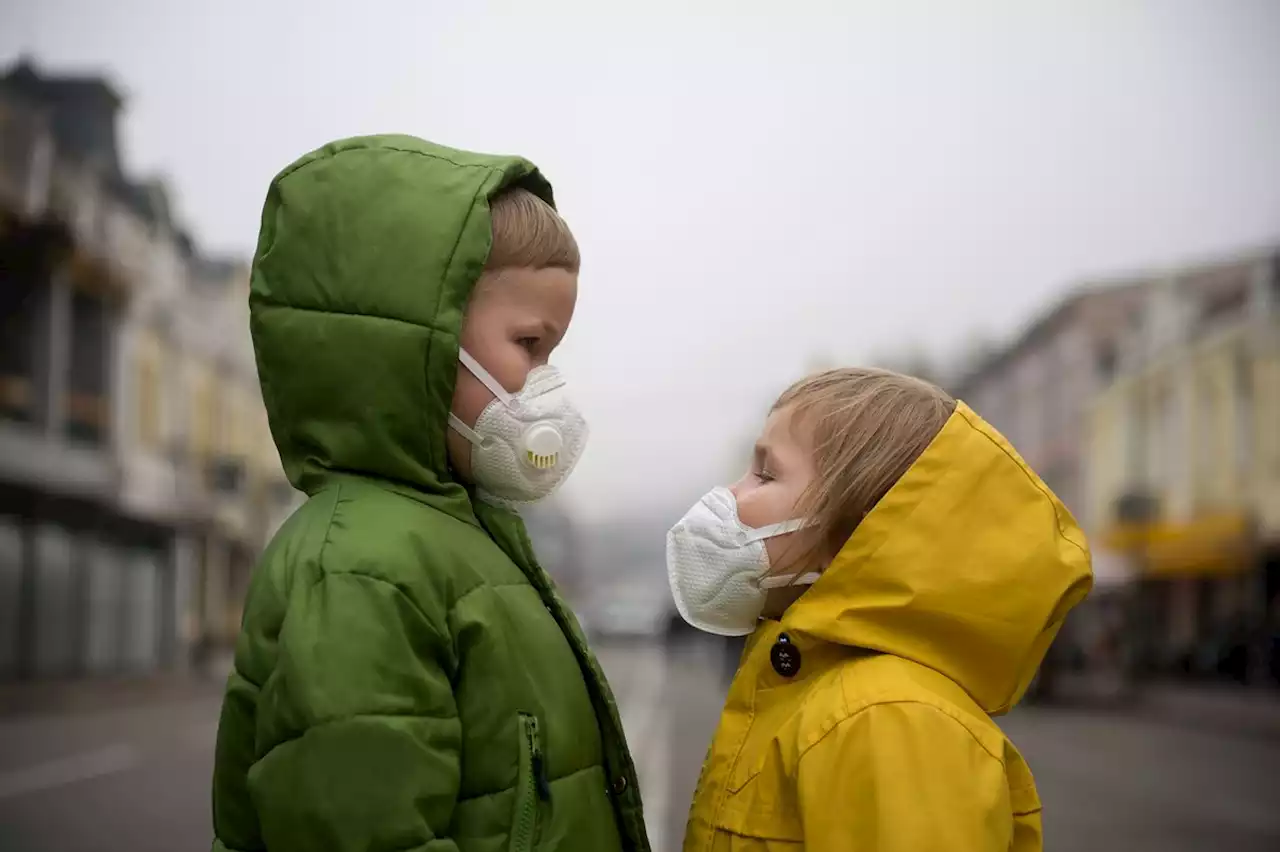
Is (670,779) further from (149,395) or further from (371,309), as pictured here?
(149,395)

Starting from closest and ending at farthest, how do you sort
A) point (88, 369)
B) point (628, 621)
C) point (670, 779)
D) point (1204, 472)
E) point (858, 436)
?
point (858, 436)
point (670, 779)
point (88, 369)
point (1204, 472)
point (628, 621)

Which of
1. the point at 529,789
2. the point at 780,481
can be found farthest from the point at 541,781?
the point at 780,481

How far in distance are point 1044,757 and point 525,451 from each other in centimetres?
938

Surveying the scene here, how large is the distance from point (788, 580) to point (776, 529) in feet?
0.26

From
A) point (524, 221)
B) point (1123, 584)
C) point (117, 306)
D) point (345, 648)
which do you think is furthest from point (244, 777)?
point (1123, 584)

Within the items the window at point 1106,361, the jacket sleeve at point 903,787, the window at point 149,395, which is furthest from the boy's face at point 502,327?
the window at point 1106,361

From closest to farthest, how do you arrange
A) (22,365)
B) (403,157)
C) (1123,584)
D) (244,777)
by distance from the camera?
(244,777) → (403,157) → (22,365) → (1123,584)

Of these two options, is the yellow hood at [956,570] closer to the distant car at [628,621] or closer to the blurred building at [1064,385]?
the blurred building at [1064,385]

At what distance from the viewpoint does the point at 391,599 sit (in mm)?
1585

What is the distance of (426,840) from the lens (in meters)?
1.53

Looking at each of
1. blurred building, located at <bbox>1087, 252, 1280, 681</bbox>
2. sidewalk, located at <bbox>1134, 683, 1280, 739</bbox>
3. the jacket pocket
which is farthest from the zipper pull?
blurred building, located at <bbox>1087, 252, 1280, 681</bbox>

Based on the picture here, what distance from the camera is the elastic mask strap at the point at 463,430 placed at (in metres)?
1.86

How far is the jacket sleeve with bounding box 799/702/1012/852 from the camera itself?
1.52 meters

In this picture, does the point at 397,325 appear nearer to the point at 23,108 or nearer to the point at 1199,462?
the point at 23,108
